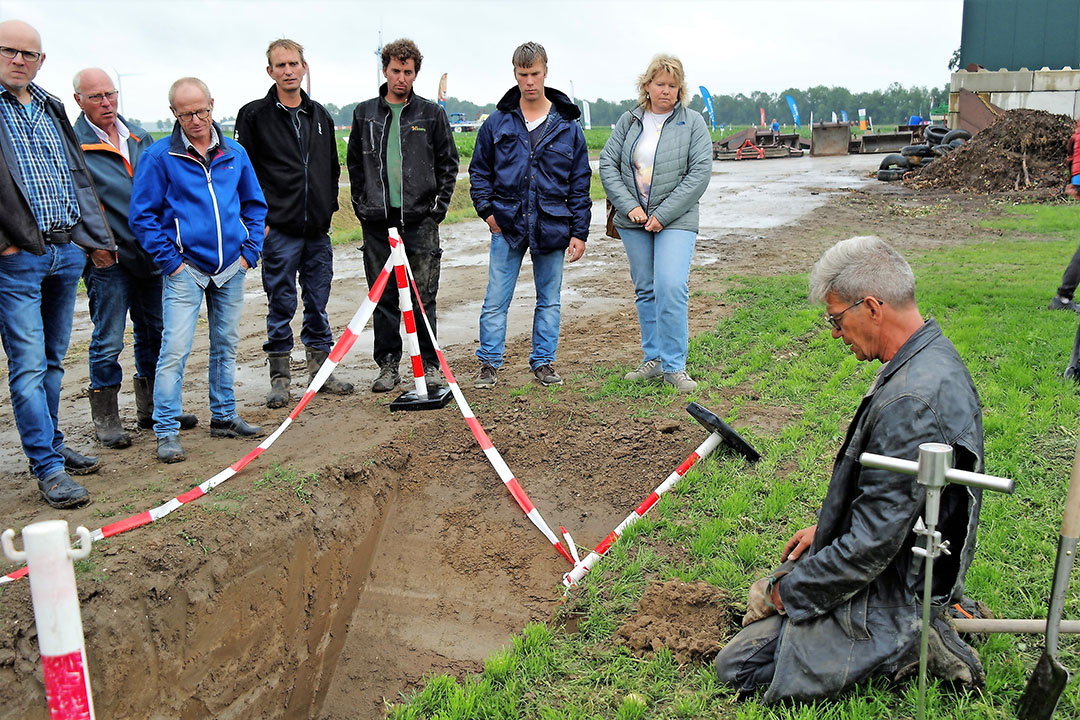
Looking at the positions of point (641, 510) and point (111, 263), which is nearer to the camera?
point (641, 510)

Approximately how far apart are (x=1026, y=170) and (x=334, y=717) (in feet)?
75.9

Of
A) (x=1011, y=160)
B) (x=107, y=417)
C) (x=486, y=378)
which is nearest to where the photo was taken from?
(x=107, y=417)

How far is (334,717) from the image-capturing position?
14.0 ft

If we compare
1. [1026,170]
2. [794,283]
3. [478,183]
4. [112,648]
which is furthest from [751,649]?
[1026,170]

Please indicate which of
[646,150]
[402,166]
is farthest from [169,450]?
[646,150]

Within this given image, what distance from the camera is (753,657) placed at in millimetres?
3498

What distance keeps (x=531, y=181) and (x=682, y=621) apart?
3872mm

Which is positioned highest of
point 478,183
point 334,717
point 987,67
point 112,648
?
point 987,67

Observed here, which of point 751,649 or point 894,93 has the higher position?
point 894,93

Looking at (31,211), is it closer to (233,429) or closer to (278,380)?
(233,429)

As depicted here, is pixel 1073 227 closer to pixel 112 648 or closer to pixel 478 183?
pixel 478 183

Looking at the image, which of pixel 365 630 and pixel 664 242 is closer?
pixel 365 630

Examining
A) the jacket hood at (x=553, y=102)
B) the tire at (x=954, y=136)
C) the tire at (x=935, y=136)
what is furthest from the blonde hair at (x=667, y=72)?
the tire at (x=935, y=136)

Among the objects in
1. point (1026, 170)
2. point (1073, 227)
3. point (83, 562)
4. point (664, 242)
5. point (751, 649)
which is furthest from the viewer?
point (1026, 170)
